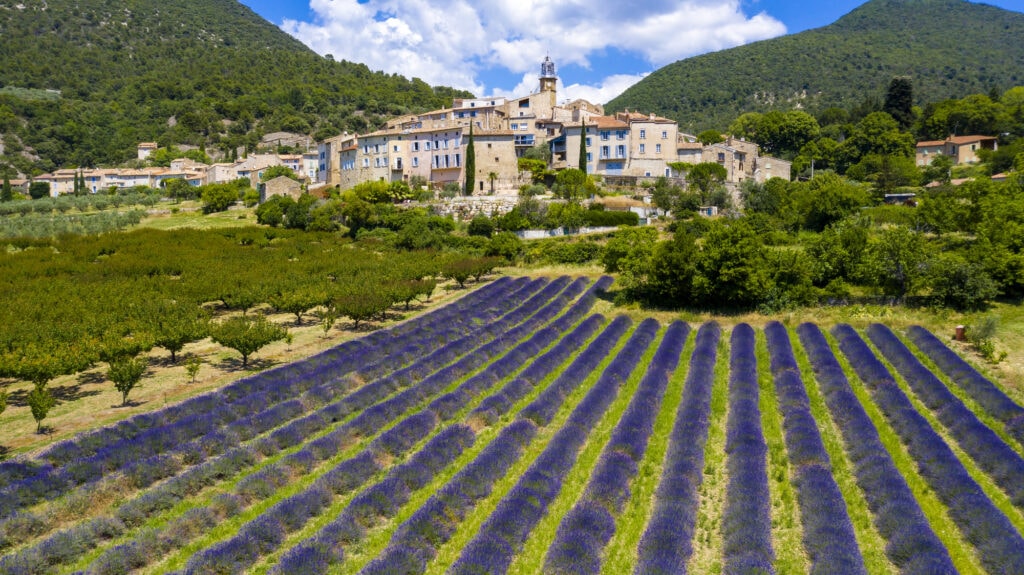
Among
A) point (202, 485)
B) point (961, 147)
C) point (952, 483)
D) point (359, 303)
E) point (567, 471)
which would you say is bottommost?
point (202, 485)

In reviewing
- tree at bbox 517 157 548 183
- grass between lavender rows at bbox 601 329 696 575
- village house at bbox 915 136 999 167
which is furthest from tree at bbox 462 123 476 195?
village house at bbox 915 136 999 167

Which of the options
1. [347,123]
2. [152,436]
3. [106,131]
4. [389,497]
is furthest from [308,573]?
[106,131]

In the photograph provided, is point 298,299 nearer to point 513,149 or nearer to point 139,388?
point 139,388

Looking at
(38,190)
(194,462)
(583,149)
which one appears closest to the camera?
(194,462)

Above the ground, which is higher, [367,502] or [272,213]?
[272,213]

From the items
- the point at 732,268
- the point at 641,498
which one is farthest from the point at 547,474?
the point at 732,268

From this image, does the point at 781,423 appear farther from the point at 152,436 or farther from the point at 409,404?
the point at 152,436

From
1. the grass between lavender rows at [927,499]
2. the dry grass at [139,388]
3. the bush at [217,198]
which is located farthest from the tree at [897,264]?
the bush at [217,198]
